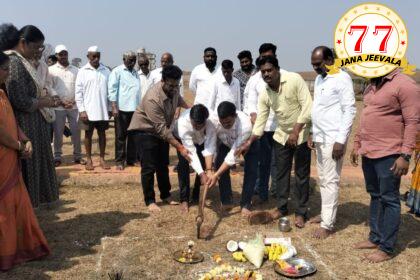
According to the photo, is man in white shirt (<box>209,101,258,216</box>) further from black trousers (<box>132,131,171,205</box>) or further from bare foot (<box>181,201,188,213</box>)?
Answer: black trousers (<box>132,131,171,205</box>)

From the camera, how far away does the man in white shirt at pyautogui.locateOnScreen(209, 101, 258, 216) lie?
16.2 ft

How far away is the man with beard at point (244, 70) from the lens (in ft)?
23.9

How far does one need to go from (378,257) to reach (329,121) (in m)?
1.51

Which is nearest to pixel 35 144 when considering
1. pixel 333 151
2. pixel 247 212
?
pixel 247 212

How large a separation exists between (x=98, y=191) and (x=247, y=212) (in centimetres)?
267

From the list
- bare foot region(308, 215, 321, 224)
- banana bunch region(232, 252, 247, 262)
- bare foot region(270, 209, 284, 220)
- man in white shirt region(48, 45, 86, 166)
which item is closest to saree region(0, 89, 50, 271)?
banana bunch region(232, 252, 247, 262)

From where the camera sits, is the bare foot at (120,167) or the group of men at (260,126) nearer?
the group of men at (260,126)

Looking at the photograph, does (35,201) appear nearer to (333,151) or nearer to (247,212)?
(247,212)

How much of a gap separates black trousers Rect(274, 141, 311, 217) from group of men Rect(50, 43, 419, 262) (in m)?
0.01

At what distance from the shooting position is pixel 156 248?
468 cm

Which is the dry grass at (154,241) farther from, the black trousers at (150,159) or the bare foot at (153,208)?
the black trousers at (150,159)

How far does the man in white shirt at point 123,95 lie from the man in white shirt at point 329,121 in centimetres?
377

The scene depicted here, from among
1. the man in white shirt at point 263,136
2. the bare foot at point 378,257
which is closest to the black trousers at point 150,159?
the man in white shirt at point 263,136

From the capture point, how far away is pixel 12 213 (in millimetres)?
3975
